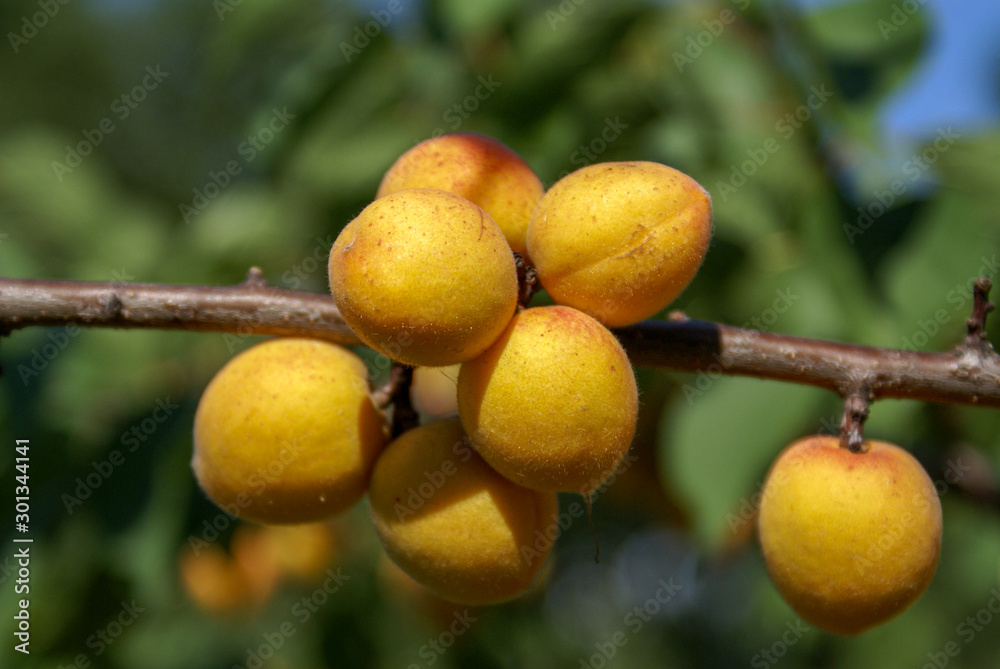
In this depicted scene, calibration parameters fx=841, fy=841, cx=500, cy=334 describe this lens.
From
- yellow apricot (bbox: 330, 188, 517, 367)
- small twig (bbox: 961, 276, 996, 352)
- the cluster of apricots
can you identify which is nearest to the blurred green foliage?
small twig (bbox: 961, 276, 996, 352)

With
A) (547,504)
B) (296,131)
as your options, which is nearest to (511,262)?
(547,504)

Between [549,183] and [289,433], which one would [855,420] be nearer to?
[289,433]

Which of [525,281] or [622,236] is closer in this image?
[622,236]

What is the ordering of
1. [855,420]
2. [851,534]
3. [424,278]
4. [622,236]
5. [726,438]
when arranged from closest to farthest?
1. [424,278]
2. [622,236]
3. [851,534]
4. [855,420]
5. [726,438]

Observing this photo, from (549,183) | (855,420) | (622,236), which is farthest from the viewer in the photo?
(549,183)

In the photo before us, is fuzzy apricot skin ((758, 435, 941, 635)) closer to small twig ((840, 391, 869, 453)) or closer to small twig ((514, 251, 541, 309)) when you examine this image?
small twig ((840, 391, 869, 453))

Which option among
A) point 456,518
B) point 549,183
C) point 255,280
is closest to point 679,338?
point 456,518

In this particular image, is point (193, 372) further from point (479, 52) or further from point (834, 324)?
point (834, 324)
